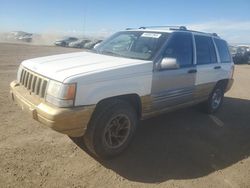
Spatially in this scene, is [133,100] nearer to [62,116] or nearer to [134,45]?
[134,45]

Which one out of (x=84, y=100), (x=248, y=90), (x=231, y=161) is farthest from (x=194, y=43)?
(x=248, y=90)

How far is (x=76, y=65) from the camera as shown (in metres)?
3.88

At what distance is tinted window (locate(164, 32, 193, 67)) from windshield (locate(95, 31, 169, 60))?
0.54ft

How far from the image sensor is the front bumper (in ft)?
11.0

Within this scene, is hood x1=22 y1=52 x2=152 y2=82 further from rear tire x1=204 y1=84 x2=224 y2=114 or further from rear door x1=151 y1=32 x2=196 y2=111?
rear tire x1=204 y1=84 x2=224 y2=114

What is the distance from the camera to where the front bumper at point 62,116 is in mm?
3367

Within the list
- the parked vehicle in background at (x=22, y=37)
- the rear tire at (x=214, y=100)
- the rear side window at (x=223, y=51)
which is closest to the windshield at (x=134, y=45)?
the rear side window at (x=223, y=51)

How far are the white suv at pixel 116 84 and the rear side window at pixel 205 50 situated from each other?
0.02 m

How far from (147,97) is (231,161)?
168 centimetres

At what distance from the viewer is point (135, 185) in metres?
3.55

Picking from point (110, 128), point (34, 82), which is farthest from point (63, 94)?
point (110, 128)

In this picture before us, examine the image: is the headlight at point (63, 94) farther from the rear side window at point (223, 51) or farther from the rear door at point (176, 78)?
the rear side window at point (223, 51)

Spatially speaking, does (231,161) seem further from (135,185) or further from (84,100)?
(84,100)

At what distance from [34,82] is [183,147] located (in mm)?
2651
